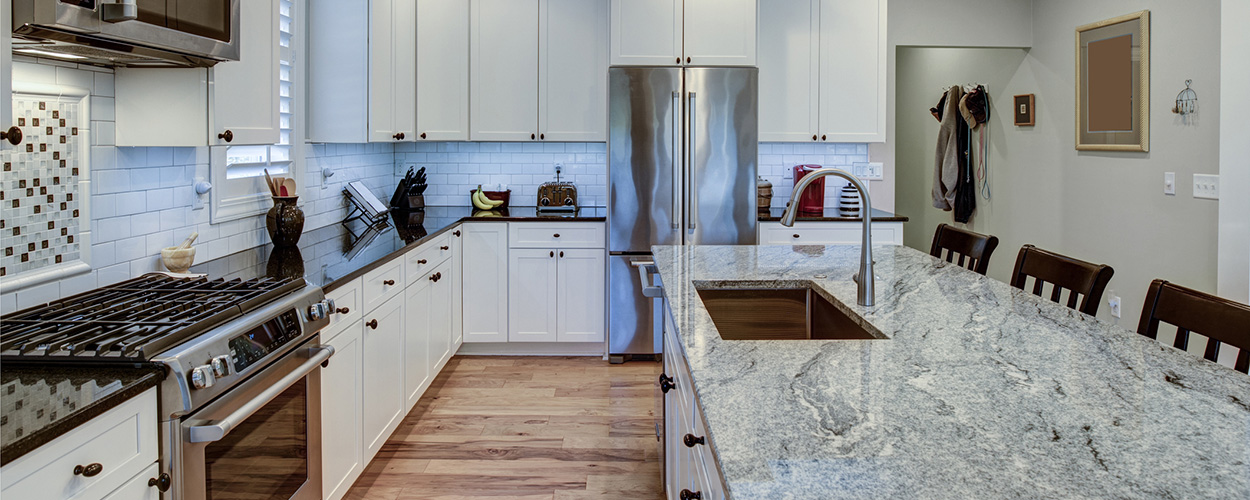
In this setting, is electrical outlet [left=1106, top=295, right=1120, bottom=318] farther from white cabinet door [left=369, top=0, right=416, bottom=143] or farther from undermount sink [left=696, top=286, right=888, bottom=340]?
white cabinet door [left=369, top=0, right=416, bottom=143]

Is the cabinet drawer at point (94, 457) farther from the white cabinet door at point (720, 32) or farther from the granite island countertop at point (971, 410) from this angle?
the white cabinet door at point (720, 32)

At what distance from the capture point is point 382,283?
3.23 m

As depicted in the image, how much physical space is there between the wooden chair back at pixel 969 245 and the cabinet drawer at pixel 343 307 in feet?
6.90

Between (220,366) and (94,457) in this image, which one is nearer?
→ (94,457)

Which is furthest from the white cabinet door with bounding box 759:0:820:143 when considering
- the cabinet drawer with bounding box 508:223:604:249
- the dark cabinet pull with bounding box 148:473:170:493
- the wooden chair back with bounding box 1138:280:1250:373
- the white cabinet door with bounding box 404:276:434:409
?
the dark cabinet pull with bounding box 148:473:170:493

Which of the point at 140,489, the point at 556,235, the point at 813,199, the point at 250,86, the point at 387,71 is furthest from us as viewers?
the point at 813,199

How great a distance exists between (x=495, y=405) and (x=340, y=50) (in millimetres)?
1871

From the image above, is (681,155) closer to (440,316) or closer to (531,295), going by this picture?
(531,295)

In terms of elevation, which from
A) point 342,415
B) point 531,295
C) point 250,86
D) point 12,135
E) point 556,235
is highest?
point 250,86

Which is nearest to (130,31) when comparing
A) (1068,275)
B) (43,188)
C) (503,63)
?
(43,188)

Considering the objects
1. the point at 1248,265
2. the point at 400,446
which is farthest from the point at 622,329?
the point at 1248,265

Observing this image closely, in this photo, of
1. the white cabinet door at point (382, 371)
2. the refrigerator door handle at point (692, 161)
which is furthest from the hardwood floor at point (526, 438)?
the refrigerator door handle at point (692, 161)

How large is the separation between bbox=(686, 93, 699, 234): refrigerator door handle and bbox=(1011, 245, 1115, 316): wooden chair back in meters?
2.15

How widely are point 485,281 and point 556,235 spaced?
49 centimetres
